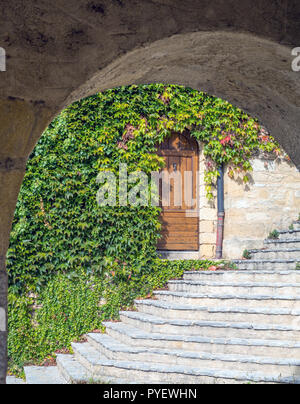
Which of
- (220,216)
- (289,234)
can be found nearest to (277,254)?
(289,234)

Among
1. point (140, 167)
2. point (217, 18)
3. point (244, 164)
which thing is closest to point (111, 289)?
point (140, 167)

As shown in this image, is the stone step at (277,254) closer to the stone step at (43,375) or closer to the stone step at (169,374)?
the stone step at (169,374)

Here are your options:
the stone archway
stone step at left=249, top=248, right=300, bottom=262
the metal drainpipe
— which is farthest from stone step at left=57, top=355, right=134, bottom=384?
the stone archway

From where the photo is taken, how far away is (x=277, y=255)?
276 inches

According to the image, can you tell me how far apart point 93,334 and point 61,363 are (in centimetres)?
68

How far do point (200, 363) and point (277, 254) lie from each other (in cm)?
267

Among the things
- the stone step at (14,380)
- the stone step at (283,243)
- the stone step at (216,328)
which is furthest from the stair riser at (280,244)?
the stone step at (14,380)

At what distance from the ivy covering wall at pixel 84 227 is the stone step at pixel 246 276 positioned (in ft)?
1.11

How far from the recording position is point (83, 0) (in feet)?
4.28

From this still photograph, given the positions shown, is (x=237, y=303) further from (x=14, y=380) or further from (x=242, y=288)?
(x=14, y=380)

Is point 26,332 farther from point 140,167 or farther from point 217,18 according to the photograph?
point 217,18

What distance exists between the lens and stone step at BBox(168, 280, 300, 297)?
18.1ft

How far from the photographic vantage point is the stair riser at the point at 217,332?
196 inches

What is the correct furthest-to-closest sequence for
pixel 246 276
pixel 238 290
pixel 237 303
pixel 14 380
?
pixel 246 276 < pixel 14 380 < pixel 238 290 < pixel 237 303
